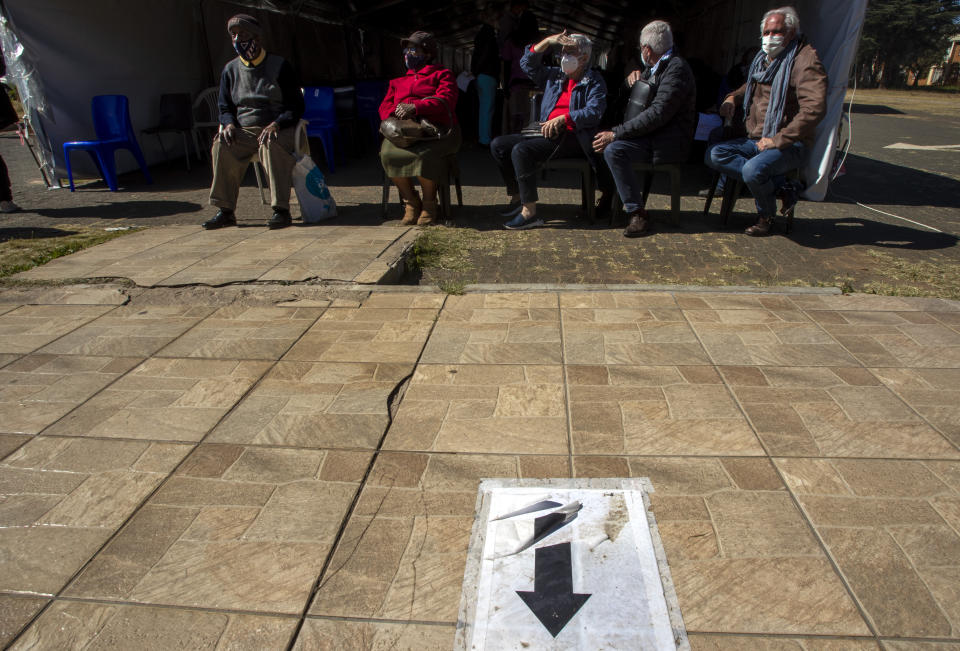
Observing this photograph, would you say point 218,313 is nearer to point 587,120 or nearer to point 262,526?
point 262,526

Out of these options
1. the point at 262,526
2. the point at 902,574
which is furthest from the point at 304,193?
the point at 902,574

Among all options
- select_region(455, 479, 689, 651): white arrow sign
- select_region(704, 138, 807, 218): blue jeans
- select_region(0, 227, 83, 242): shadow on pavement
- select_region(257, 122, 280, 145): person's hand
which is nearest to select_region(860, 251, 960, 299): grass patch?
select_region(704, 138, 807, 218): blue jeans

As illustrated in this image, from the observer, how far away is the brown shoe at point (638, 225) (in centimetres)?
506

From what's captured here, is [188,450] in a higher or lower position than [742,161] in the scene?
lower

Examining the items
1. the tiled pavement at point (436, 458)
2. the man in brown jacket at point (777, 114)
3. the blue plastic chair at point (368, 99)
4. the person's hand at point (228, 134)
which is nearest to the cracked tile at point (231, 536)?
the tiled pavement at point (436, 458)

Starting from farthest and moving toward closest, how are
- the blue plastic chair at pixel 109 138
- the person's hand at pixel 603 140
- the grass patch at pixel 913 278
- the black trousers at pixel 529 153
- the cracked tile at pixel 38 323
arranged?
the blue plastic chair at pixel 109 138 < the black trousers at pixel 529 153 < the person's hand at pixel 603 140 < the grass patch at pixel 913 278 < the cracked tile at pixel 38 323

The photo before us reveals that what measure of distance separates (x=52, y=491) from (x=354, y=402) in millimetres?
1102

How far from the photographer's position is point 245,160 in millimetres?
5582

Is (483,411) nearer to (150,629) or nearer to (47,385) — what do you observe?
(150,629)

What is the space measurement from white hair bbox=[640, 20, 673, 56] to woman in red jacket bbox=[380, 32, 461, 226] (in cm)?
169

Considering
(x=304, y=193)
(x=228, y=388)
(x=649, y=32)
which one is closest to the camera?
(x=228, y=388)

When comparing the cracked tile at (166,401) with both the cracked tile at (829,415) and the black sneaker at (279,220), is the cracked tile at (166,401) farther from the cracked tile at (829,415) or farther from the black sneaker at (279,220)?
the black sneaker at (279,220)

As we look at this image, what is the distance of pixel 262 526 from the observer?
186cm

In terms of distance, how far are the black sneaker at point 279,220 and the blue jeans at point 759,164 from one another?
3.90m
